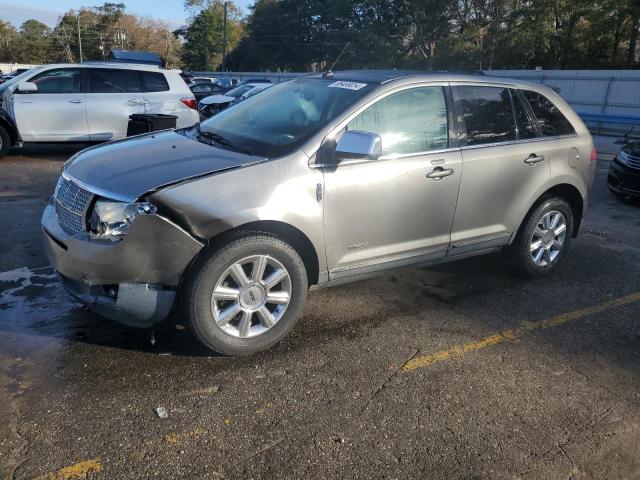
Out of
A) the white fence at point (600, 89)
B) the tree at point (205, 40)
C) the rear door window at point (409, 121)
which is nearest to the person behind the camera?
the rear door window at point (409, 121)

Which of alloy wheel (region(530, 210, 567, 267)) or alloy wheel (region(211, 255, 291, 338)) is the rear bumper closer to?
alloy wheel (region(530, 210, 567, 267))

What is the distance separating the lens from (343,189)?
143 inches

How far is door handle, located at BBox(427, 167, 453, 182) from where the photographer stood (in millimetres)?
4055

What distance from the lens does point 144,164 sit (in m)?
3.46

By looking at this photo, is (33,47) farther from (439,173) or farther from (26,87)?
(439,173)

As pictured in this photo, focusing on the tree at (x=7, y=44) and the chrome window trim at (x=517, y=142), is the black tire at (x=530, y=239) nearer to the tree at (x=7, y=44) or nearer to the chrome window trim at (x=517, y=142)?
the chrome window trim at (x=517, y=142)

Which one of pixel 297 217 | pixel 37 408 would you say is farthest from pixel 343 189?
pixel 37 408

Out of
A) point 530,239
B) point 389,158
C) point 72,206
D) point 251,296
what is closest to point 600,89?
point 530,239

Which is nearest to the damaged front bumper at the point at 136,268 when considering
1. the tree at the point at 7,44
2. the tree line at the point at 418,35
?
the tree line at the point at 418,35

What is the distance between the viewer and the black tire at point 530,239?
4871mm

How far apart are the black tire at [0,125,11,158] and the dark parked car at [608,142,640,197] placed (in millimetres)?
10451

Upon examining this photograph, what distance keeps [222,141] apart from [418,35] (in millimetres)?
49528

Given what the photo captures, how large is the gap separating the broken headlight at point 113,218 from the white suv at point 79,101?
7.99 m

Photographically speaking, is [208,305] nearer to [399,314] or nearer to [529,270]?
[399,314]
